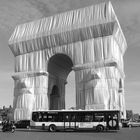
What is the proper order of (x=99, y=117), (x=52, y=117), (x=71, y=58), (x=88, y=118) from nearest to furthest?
(x=99, y=117)
(x=88, y=118)
(x=52, y=117)
(x=71, y=58)

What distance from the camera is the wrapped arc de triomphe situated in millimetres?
39250

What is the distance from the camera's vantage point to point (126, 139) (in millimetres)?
17609

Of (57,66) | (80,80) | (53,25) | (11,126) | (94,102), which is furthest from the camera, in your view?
(57,66)

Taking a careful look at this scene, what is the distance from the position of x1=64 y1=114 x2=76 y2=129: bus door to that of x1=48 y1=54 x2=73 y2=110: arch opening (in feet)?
60.9

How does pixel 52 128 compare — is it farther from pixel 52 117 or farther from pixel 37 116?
pixel 37 116

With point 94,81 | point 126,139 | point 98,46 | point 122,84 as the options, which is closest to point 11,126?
point 126,139

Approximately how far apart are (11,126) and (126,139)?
42.1 feet

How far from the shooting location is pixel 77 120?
27.4 m

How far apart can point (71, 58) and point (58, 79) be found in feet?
24.5

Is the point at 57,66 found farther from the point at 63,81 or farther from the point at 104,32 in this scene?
the point at 104,32

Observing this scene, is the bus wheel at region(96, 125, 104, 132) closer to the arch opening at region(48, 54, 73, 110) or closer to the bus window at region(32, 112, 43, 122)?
the bus window at region(32, 112, 43, 122)

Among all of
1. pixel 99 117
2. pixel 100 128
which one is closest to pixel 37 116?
pixel 99 117

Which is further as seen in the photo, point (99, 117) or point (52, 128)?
point (52, 128)

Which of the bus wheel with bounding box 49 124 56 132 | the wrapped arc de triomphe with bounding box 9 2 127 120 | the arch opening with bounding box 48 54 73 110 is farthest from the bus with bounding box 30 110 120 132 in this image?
the arch opening with bounding box 48 54 73 110
